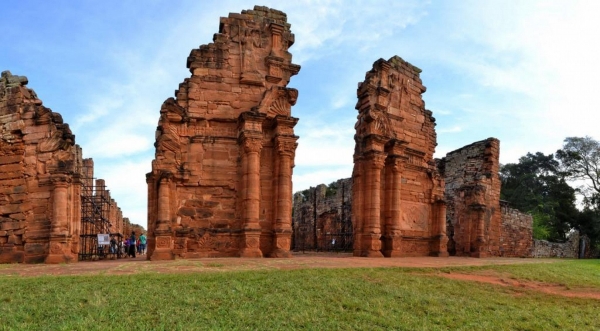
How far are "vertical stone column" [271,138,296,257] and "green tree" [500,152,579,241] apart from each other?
36.7 meters

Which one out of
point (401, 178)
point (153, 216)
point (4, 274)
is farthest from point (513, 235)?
point (4, 274)

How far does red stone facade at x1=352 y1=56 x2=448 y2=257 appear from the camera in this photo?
614 inches

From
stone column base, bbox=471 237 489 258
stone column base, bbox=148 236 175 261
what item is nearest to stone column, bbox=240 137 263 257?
stone column base, bbox=148 236 175 261

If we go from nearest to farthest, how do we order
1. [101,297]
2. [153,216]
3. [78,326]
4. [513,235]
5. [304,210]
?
[78,326]
[101,297]
[153,216]
[513,235]
[304,210]

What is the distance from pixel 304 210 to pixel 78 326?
25.6 m

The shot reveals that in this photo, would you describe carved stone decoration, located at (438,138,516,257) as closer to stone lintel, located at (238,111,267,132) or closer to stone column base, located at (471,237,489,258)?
stone column base, located at (471,237,489,258)

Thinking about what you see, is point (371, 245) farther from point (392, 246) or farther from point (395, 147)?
point (395, 147)

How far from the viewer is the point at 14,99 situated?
13.0 m

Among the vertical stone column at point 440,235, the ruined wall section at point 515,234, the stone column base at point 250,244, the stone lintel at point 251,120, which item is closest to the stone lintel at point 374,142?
the vertical stone column at point 440,235

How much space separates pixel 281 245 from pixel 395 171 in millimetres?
5540

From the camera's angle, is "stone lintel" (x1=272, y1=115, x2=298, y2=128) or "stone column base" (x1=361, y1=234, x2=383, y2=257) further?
"stone column base" (x1=361, y1=234, x2=383, y2=257)

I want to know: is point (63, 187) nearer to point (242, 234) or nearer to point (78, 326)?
point (242, 234)

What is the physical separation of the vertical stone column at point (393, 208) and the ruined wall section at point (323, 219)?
8.58 metres

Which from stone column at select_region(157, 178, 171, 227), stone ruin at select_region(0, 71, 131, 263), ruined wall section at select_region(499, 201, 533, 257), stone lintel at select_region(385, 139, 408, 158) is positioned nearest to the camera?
stone ruin at select_region(0, 71, 131, 263)
